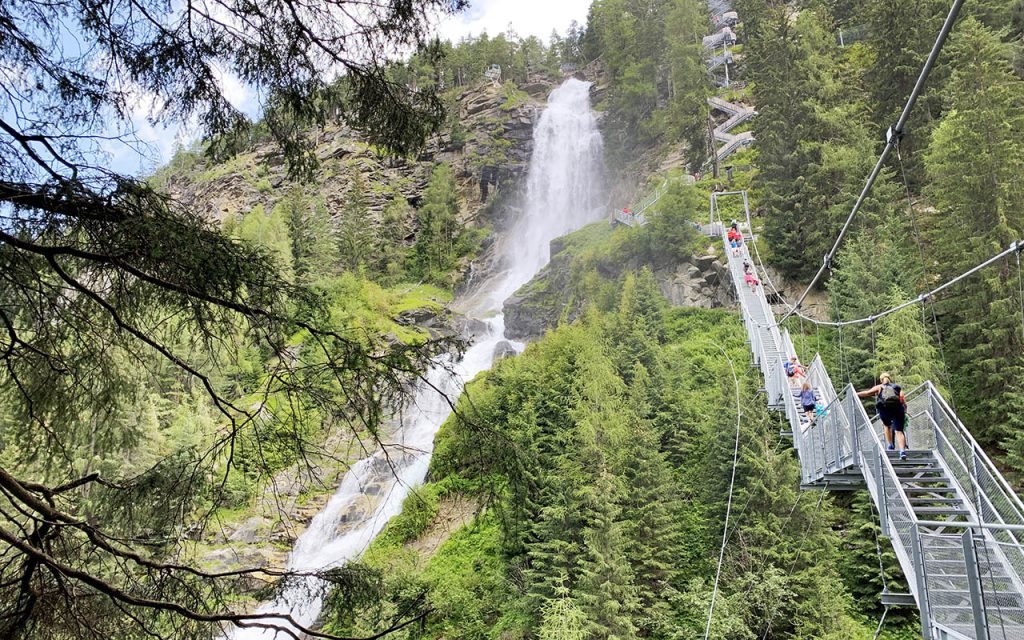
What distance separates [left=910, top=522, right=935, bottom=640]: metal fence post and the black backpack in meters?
2.10

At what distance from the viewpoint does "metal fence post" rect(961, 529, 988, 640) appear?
15.5 feet

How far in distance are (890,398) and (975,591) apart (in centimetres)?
310

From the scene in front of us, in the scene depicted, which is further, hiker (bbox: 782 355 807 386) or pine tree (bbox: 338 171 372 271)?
pine tree (bbox: 338 171 372 271)

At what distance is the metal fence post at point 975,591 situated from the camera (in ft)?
15.5

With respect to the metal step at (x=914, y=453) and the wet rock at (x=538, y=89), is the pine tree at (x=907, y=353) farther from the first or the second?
the wet rock at (x=538, y=89)

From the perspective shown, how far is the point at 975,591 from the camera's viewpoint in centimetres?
479

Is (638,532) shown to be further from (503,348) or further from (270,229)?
(270,229)

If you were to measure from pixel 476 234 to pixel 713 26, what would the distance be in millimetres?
28257

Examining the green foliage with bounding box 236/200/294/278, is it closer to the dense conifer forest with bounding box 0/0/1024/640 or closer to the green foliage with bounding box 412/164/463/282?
the dense conifer forest with bounding box 0/0/1024/640

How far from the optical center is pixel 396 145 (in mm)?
4137

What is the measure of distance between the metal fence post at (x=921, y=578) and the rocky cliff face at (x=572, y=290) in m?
19.6

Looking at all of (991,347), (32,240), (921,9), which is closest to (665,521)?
(991,347)

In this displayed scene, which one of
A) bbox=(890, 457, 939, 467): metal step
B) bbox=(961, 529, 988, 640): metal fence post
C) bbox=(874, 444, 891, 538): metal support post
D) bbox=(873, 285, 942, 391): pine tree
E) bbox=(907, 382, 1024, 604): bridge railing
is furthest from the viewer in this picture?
bbox=(873, 285, 942, 391): pine tree

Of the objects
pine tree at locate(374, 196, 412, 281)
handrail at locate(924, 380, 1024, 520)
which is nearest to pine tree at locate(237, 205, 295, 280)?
pine tree at locate(374, 196, 412, 281)
